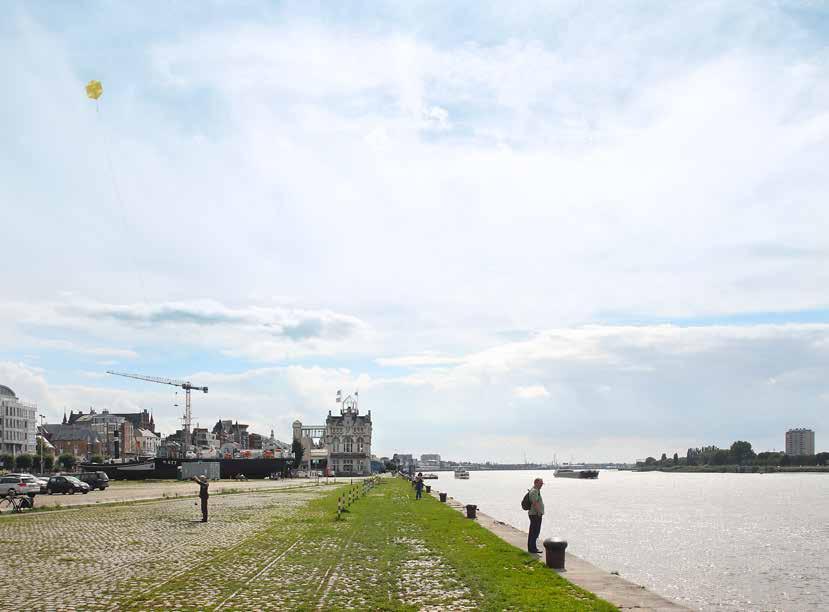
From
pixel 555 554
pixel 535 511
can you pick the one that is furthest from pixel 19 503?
pixel 555 554

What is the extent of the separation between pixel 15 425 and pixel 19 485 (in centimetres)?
14286

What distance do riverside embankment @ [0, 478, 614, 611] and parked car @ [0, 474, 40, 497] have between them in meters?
26.0

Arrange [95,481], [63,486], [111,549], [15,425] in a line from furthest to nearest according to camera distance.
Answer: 1. [15,425]
2. [95,481]
3. [63,486]
4. [111,549]

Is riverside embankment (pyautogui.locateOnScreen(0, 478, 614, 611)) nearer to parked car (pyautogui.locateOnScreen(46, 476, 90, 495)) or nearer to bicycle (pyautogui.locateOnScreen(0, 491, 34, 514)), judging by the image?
bicycle (pyautogui.locateOnScreen(0, 491, 34, 514))

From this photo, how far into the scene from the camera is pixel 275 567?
21172mm

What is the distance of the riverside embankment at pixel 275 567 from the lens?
16.2 meters

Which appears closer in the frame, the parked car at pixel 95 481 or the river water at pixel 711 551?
the river water at pixel 711 551

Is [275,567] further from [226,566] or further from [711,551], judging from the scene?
[711,551]

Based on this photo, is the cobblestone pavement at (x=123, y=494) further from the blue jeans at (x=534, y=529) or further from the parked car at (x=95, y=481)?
the blue jeans at (x=534, y=529)

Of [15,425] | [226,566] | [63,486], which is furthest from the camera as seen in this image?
[15,425]

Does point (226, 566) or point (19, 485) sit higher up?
point (226, 566)

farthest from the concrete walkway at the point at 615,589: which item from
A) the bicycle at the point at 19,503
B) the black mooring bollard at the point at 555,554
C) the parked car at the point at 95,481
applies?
the parked car at the point at 95,481

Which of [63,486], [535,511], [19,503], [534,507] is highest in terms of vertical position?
[534,507]

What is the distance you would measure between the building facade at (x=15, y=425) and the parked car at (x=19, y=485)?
127335mm
